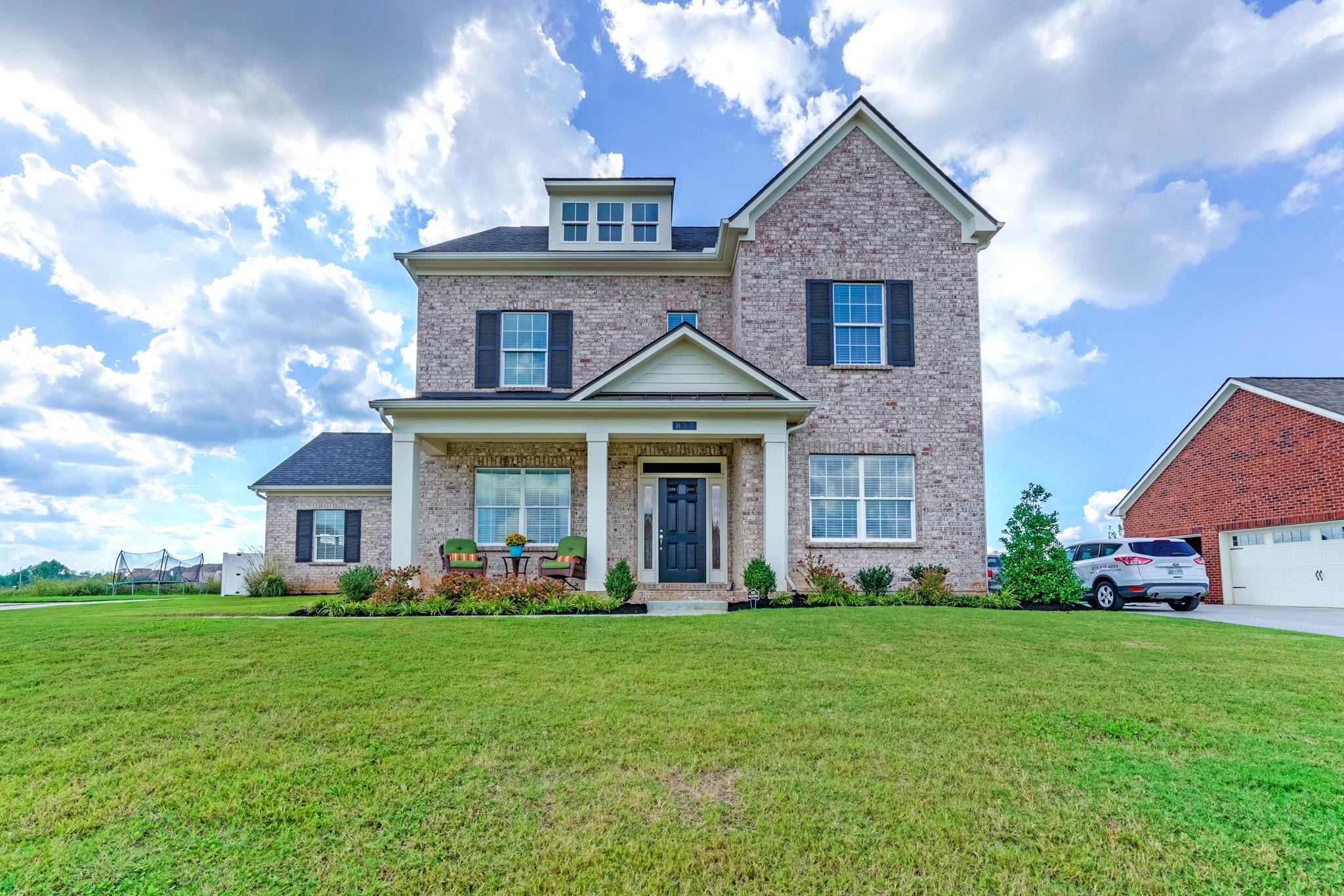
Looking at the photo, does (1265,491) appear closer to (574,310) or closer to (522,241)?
(574,310)

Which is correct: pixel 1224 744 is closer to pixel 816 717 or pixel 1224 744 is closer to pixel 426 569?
pixel 816 717

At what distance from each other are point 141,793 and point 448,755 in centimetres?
168

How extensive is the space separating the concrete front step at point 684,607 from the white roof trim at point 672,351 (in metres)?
3.94

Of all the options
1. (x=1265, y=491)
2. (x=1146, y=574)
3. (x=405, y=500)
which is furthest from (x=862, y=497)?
(x=1265, y=491)

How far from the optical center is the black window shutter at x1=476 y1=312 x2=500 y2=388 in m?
16.6

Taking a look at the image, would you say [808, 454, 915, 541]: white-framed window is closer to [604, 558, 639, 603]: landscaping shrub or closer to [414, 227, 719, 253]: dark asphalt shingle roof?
[604, 558, 639, 603]: landscaping shrub

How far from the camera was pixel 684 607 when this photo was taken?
42.2ft

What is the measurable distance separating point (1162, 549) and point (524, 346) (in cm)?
1441

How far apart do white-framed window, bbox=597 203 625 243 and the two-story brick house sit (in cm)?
31

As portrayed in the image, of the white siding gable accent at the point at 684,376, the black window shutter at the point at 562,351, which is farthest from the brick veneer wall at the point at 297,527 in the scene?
the white siding gable accent at the point at 684,376

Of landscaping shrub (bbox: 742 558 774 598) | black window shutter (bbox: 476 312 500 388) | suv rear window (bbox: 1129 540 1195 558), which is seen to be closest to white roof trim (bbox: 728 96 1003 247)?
black window shutter (bbox: 476 312 500 388)

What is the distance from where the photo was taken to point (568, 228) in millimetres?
17734

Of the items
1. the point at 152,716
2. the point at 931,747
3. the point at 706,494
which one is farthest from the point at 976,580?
the point at 152,716

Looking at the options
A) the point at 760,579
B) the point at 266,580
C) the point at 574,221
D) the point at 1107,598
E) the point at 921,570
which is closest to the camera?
the point at 760,579
